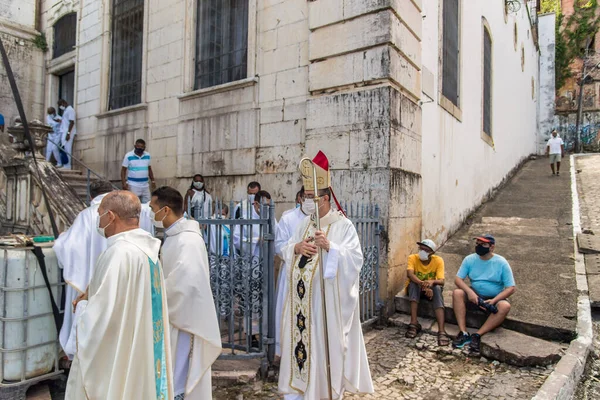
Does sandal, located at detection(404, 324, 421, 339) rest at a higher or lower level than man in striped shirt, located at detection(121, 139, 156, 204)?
lower

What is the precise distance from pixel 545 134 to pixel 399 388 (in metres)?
24.3

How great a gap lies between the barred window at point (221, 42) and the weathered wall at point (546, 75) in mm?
21443

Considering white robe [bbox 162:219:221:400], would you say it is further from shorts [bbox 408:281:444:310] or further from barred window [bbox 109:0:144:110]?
barred window [bbox 109:0:144:110]

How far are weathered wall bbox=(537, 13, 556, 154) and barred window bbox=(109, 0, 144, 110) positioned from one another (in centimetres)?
2202

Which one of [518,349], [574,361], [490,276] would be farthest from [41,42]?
[574,361]

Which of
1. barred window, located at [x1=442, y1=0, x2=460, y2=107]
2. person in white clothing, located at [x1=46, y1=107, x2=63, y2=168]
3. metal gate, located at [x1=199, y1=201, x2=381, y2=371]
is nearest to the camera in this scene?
metal gate, located at [x1=199, y1=201, x2=381, y2=371]

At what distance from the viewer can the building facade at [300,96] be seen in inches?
236

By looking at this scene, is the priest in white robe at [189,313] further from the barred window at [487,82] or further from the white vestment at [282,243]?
the barred window at [487,82]

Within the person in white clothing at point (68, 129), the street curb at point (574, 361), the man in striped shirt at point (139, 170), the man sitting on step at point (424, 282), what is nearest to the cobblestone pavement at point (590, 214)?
the street curb at point (574, 361)

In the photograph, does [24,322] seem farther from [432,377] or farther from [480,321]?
[480,321]

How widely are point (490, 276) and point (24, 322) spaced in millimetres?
4855

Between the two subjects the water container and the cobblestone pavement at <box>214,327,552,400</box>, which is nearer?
the water container

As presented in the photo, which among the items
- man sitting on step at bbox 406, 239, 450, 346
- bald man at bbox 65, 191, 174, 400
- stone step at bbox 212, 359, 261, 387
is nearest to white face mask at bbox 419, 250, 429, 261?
man sitting on step at bbox 406, 239, 450, 346

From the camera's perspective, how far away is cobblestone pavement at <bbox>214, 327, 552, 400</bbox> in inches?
154
